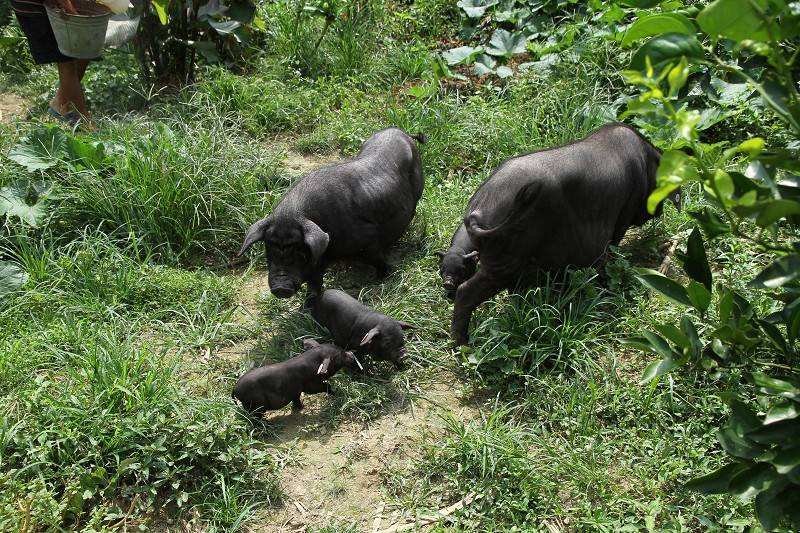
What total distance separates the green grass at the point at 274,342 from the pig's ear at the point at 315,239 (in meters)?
0.50

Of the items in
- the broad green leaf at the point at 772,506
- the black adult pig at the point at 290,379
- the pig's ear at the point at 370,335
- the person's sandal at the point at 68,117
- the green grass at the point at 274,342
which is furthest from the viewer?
the person's sandal at the point at 68,117

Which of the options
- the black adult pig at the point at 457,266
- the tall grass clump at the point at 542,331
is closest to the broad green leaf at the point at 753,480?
the tall grass clump at the point at 542,331

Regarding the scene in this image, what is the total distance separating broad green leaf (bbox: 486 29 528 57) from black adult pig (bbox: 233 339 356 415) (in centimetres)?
482

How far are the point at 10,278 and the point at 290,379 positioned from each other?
7.86 feet

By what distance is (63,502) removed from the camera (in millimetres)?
4078

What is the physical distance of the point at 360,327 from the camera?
207 inches

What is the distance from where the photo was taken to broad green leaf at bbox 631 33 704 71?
222 centimetres

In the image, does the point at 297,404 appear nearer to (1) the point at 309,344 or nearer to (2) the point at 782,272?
(1) the point at 309,344

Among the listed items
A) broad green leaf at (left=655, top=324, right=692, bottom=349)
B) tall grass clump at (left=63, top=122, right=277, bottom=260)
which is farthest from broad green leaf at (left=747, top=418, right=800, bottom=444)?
tall grass clump at (left=63, top=122, right=277, bottom=260)

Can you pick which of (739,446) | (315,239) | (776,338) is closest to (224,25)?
(315,239)

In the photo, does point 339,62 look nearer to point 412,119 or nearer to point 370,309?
point 412,119

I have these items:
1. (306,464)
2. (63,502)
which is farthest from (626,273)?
(63,502)

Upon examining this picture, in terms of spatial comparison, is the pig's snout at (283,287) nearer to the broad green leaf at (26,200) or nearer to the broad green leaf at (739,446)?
the broad green leaf at (26,200)

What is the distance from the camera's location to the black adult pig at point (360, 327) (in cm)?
514
